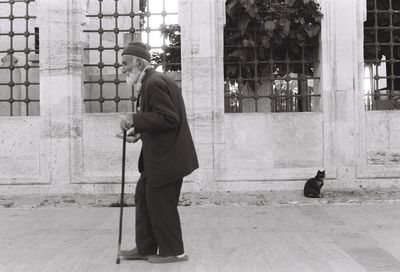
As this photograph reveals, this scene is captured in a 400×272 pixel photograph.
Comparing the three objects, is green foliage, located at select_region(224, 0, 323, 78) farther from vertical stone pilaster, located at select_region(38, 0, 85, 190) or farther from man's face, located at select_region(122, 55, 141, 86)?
man's face, located at select_region(122, 55, 141, 86)

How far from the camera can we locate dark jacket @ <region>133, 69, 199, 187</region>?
426cm

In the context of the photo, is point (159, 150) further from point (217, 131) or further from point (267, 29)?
point (267, 29)

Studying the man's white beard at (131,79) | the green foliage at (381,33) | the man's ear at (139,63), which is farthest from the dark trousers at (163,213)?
the green foliage at (381,33)

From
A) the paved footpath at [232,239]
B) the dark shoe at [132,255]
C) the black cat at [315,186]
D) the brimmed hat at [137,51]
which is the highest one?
the brimmed hat at [137,51]

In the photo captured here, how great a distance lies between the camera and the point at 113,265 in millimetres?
4449

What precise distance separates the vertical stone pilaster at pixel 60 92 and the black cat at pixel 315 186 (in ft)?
11.7

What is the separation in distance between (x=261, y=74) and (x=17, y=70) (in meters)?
4.65

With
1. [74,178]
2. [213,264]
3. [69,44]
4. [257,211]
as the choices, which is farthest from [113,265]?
[69,44]

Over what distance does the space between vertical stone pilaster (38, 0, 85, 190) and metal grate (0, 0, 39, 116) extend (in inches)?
16.2

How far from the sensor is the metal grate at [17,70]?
352 inches

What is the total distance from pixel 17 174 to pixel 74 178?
0.94 m

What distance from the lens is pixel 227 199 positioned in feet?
26.6

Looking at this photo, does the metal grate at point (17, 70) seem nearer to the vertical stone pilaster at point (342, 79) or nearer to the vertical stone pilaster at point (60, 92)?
the vertical stone pilaster at point (60, 92)

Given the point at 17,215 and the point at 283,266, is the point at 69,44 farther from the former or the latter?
the point at 283,266
